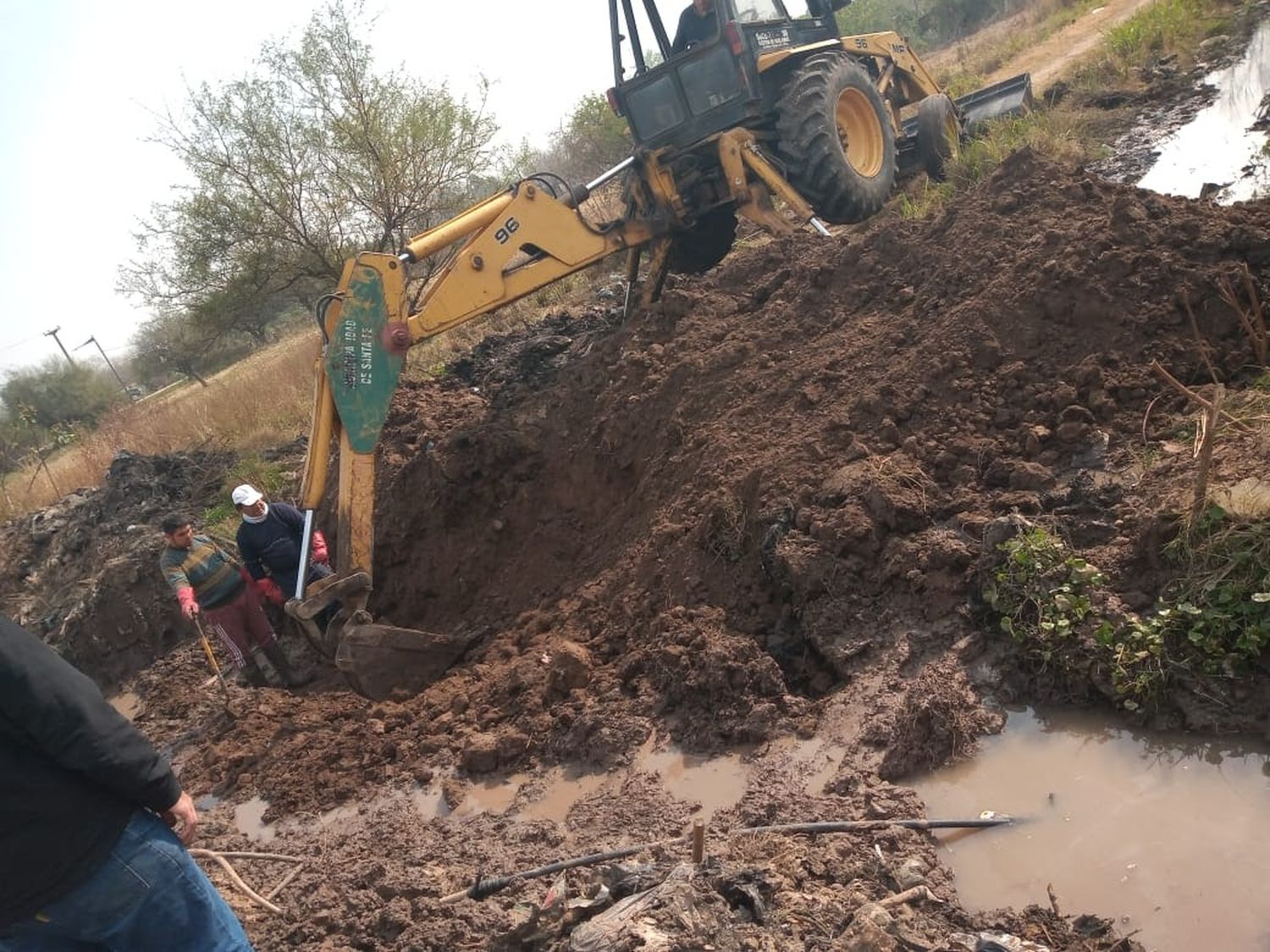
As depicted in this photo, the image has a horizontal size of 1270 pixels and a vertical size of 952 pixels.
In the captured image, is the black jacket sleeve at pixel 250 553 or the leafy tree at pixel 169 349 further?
the leafy tree at pixel 169 349

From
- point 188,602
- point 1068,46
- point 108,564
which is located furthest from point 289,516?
point 1068,46

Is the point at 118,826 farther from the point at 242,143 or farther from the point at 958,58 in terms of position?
the point at 958,58

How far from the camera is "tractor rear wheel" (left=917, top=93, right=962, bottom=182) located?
9258 millimetres

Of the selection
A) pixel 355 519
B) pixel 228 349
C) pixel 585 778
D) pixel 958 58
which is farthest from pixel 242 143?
pixel 228 349

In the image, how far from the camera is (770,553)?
4.57 metres

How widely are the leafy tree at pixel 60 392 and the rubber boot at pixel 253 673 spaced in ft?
96.5

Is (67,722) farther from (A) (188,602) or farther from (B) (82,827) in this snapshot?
(A) (188,602)

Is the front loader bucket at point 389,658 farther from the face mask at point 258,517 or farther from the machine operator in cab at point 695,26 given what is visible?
the machine operator in cab at point 695,26

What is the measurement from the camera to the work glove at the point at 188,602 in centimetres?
614

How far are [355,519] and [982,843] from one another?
3786mm

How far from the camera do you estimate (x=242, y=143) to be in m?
13.5

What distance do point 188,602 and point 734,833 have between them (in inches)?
178

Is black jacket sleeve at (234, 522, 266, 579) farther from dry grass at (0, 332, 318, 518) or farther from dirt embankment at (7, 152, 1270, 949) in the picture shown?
dry grass at (0, 332, 318, 518)

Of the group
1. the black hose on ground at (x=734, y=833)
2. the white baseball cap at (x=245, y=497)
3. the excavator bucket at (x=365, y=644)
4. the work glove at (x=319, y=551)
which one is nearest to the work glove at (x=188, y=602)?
the white baseball cap at (x=245, y=497)
